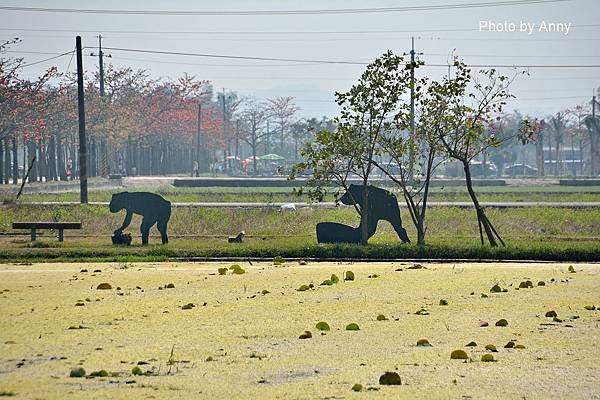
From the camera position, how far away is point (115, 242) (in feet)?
100

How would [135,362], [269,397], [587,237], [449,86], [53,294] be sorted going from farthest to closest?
[587,237]
[449,86]
[53,294]
[135,362]
[269,397]

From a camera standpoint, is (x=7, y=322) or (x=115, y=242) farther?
(x=115, y=242)

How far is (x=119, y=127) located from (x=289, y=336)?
85618 mm

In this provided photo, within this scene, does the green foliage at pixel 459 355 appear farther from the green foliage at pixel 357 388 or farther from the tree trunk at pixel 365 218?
the tree trunk at pixel 365 218

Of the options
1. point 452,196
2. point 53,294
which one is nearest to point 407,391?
point 53,294

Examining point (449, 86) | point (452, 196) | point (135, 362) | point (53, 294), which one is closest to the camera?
point (135, 362)

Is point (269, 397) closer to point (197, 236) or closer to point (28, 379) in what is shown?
point (28, 379)

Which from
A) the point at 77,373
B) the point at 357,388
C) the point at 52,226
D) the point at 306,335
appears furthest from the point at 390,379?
the point at 52,226

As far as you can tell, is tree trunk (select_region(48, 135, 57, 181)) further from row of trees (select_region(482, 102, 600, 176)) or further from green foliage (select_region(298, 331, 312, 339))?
green foliage (select_region(298, 331, 312, 339))

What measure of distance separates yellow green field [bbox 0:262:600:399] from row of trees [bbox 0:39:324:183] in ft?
89.9

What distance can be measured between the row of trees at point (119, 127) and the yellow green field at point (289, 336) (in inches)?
1079

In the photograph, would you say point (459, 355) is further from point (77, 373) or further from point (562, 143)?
point (562, 143)

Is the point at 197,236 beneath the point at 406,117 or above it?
beneath

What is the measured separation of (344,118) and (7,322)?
17220mm
